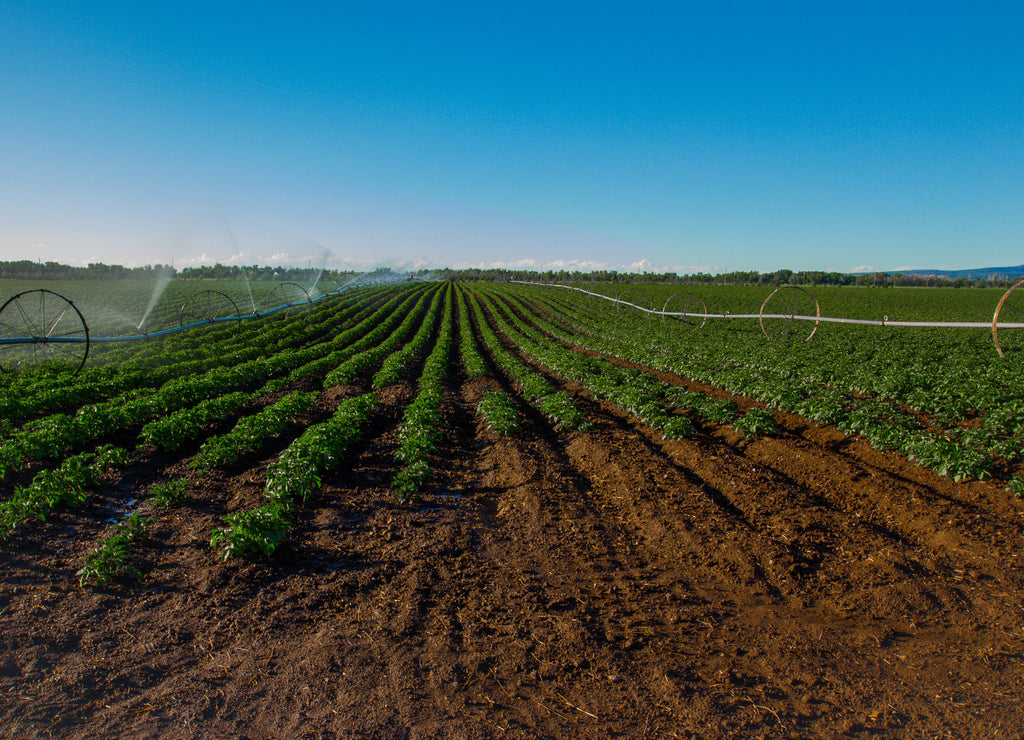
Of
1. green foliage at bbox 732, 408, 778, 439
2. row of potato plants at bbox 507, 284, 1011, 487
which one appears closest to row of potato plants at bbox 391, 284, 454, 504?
green foliage at bbox 732, 408, 778, 439

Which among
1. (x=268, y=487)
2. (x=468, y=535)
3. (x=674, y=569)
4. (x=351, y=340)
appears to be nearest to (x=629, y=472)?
(x=674, y=569)

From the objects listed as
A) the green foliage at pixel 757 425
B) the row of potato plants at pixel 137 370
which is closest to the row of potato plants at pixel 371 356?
the row of potato plants at pixel 137 370

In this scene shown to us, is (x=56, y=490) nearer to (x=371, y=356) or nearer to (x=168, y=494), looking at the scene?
(x=168, y=494)

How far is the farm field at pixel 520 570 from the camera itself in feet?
11.9

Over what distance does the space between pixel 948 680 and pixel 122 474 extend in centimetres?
1078

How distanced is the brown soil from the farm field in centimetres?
3

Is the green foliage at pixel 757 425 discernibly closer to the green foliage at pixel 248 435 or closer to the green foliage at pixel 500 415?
the green foliage at pixel 500 415

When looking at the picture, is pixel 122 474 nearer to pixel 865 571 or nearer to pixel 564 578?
pixel 564 578

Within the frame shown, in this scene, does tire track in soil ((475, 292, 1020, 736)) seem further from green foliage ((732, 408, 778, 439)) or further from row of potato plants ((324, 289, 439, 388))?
row of potato plants ((324, 289, 439, 388))

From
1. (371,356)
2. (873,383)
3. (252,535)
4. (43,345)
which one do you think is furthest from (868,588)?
(43,345)

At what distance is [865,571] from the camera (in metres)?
5.24

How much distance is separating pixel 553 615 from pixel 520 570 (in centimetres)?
87

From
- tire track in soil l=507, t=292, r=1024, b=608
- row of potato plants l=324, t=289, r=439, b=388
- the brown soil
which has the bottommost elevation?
the brown soil

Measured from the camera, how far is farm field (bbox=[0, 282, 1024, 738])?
364 cm
